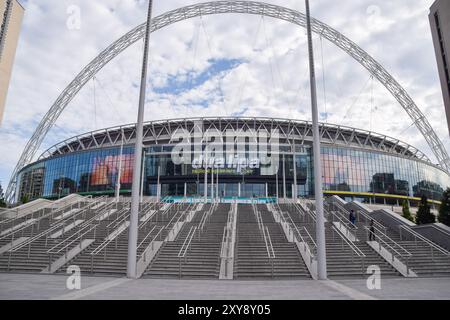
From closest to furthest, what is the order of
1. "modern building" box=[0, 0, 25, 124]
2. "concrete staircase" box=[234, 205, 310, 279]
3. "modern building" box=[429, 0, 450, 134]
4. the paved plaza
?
the paved plaza < "concrete staircase" box=[234, 205, 310, 279] < "modern building" box=[0, 0, 25, 124] < "modern building" box=[429, 0, 450, 134]

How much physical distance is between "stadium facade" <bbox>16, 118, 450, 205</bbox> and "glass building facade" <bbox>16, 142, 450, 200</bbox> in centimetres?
20

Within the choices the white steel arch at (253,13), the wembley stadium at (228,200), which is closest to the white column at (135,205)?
the wembley stadium at (228,200)

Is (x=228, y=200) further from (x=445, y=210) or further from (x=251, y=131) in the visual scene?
(x=445, y=210)

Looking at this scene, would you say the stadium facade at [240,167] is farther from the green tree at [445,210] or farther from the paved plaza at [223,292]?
the paved plaza at [223,292]

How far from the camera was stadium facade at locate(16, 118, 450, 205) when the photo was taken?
65.2m

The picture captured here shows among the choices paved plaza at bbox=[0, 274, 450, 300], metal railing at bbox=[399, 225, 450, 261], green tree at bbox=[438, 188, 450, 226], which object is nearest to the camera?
paved plaza at bbox=[0, 274, 450, 300]

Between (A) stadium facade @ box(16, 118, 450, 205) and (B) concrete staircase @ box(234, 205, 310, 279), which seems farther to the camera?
(A) stadium facade @ box(16, 118, 450, 205)

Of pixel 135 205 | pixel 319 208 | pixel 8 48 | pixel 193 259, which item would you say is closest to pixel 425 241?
pixel 319 208

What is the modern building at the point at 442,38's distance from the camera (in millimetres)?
21609

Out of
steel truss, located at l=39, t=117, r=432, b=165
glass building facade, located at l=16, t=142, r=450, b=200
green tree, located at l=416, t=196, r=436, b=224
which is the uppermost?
steel truss, located at l=39, t=117, r=432, b=165

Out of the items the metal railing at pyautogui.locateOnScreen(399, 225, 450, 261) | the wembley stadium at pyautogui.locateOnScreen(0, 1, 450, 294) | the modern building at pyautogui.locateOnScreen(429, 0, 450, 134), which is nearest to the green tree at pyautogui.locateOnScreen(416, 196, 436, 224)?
the wembley stadium at pyautogui.locateOnScreen(0, 1, 450, 294)

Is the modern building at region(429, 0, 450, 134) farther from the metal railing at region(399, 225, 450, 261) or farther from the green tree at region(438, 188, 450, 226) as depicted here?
the metal railing at region(399, 225, 450, 261)

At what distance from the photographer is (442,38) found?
884 inches

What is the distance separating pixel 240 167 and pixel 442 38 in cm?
4522
